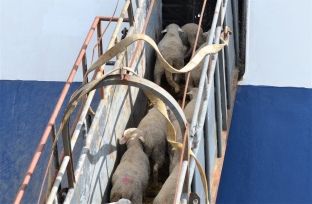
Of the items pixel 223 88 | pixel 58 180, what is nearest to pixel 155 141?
pixel 223 88

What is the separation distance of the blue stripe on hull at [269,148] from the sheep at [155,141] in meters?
1.65

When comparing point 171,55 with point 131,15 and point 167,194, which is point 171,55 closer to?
point 131,15

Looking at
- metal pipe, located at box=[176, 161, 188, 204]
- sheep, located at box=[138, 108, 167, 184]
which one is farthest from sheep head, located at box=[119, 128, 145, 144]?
metal pipe, located at box=[176, 161, 188, 204]

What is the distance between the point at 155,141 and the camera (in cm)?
664

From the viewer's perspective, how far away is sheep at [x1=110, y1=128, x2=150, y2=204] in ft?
19.7

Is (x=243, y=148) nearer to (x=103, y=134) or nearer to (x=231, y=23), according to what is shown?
(x=231, y=23)

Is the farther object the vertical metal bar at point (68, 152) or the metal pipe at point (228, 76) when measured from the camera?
the metal pipe at point (228, 76)

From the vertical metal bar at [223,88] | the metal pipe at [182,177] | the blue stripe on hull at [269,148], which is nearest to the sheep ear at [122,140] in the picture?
the vertical metal bar at [223,88]

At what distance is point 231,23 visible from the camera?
783cm

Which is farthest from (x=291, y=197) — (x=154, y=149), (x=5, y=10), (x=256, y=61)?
(x=5, y=10)

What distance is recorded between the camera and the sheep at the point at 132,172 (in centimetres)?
602

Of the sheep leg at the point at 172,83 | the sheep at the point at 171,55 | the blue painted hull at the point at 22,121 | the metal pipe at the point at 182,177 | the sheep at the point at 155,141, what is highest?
the sheep at the point at 171,55

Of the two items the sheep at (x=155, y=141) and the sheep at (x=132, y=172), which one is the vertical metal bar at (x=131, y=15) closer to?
the sheep at (x=155, y=141)

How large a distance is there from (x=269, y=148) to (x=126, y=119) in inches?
82.7
